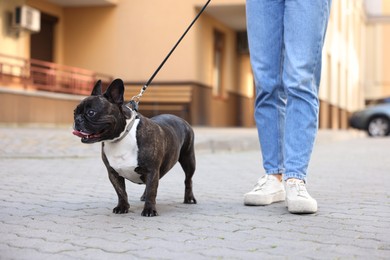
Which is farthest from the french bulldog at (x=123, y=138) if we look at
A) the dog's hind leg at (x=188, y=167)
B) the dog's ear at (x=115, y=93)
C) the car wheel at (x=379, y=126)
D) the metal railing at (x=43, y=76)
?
the car wheel at (x=379, y=126)

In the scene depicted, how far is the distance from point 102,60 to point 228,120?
6.23m

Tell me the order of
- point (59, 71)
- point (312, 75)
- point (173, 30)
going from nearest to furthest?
1. point (312, 75)
2. point (59, 71)
3. point (173, 30)

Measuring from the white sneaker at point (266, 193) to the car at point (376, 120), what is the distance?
17.2 meters

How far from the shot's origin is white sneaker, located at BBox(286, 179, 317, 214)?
356 centimetres

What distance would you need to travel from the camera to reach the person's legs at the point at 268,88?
13.0 feet

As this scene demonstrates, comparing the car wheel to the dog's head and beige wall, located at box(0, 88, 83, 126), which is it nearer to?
beige wall, located at box(0, 88, 83, 126)

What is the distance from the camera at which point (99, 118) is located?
3.31 metres

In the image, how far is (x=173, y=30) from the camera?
1936 cm

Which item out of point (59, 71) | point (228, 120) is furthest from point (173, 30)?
point (228, 120)

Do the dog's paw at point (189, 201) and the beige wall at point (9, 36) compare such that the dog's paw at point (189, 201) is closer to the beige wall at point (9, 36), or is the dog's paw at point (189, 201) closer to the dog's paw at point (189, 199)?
the dog's paw at point (189, 199)

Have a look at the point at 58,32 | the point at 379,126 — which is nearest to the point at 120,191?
the point at 58,32

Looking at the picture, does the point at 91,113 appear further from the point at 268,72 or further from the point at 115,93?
the point at 268,72

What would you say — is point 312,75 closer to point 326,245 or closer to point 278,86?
point 278,86

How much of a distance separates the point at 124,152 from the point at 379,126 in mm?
18211
